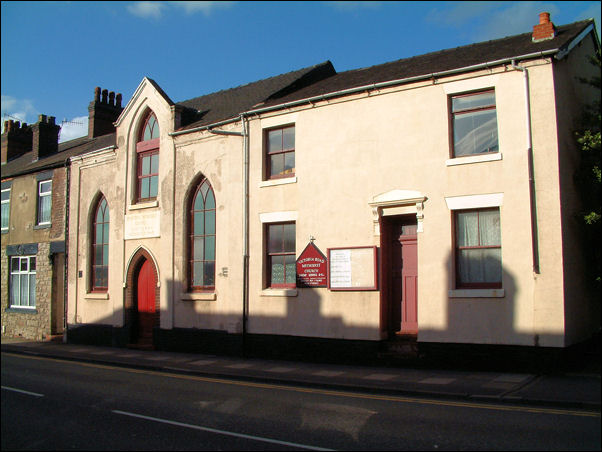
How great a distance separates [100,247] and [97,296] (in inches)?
74.1

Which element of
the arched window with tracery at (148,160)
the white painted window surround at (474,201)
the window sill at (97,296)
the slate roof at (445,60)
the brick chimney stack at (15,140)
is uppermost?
the brick chimney stack at (15,140)

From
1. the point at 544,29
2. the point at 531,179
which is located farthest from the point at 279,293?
the point at 544,29

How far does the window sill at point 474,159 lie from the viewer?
12.8m

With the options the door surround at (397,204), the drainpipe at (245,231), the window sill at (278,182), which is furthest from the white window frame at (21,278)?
the door surround at (397,204)

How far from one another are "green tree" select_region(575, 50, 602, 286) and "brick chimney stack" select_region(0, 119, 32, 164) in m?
26.1

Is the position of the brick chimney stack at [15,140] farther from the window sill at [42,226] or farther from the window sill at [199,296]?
the window sill at [199,296]

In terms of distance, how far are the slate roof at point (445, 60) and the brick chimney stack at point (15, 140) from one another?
58.6ft

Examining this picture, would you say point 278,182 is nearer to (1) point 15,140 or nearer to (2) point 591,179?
(2) point 591,179

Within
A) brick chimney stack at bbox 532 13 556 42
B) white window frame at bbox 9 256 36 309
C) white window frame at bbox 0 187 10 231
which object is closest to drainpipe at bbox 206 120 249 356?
brick chimney stack at bbox 532 13 556 42

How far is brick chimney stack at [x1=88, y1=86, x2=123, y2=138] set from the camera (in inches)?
992

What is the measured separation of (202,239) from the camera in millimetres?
18203

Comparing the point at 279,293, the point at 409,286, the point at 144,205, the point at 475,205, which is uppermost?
the point at 144,205

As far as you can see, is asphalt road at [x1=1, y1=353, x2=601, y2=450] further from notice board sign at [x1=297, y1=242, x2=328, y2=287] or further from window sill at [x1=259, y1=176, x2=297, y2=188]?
window sill at [x1=259, y1=176, x2=297, y2=188]

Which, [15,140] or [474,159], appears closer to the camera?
[474,159]
